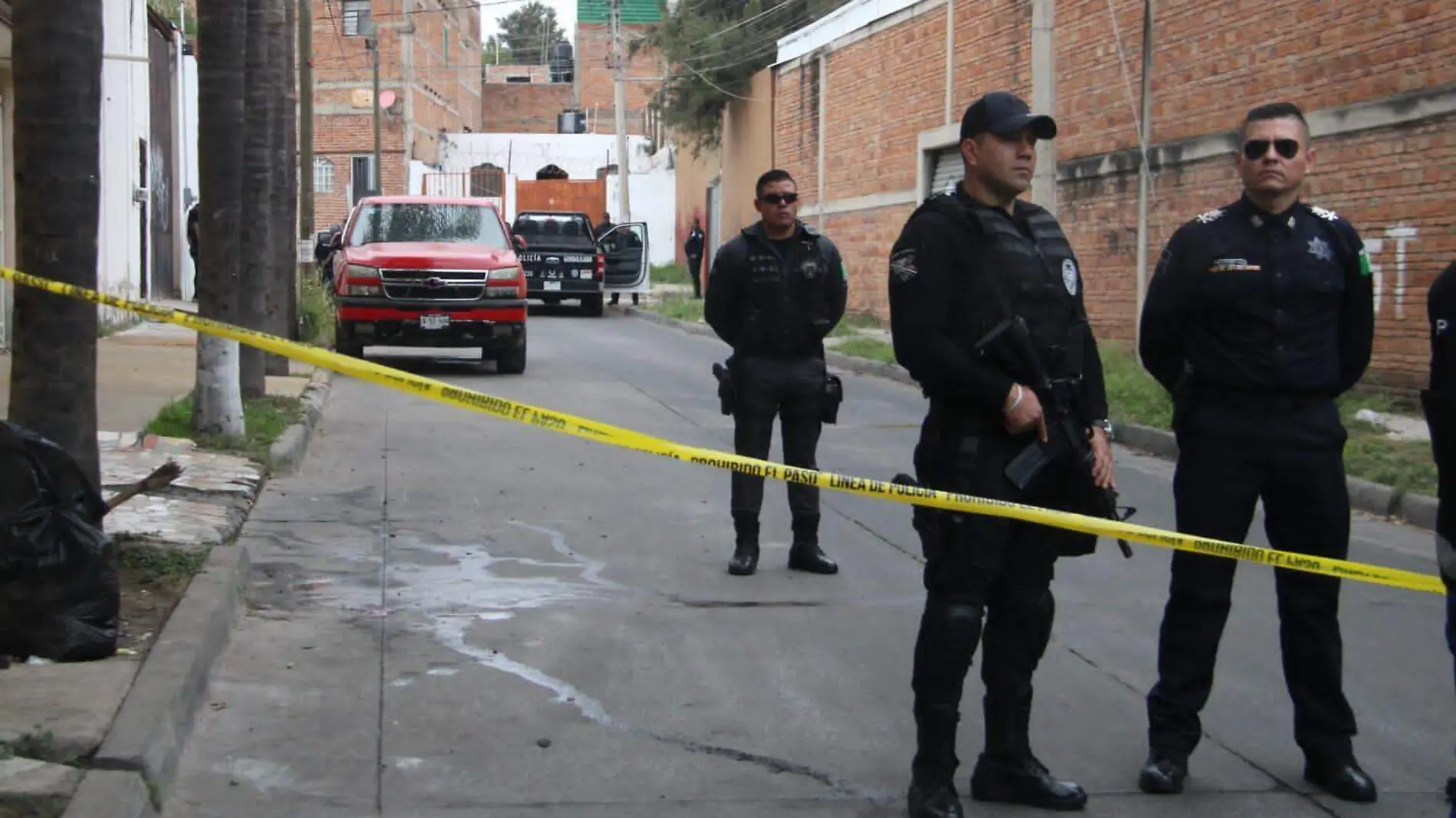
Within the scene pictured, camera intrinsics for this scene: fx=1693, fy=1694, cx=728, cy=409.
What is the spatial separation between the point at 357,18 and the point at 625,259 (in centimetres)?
2721

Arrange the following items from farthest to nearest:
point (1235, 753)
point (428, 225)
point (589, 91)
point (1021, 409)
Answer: point (589, 91) → point (428, 225) → point (1235, 753) → point (1021, 409)

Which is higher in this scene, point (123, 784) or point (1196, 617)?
point (1196, 617)

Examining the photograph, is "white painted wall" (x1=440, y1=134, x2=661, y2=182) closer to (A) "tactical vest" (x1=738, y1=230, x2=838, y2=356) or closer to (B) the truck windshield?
(B) the truck windshield

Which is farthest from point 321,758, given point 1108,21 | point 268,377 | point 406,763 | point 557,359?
point 1108,21

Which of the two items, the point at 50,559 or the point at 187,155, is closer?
the point at 50,559

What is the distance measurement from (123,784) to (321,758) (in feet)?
3.11

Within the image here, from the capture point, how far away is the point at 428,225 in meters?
19.8

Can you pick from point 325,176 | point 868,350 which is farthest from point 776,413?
point 325,176

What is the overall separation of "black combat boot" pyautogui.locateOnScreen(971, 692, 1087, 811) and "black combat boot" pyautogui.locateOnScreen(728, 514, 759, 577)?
3.45 m

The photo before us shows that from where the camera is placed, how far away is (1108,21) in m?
21.4

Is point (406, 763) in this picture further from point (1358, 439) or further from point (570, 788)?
point (1358, 439)

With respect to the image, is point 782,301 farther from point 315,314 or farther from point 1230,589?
point 315,314

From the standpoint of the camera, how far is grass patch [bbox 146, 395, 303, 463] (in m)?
11.1

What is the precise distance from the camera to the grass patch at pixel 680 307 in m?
32.4
